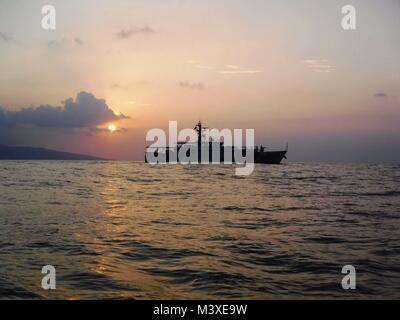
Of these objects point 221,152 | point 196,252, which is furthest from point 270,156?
point 196,252

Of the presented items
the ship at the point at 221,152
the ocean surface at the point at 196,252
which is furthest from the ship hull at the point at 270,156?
the ocean surface at the point at 196,252

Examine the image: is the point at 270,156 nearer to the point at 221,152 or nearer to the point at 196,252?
the point at 221,152

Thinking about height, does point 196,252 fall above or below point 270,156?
below

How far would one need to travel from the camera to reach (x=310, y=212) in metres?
18.8

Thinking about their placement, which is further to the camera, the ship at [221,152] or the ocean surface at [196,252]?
the ship at [221,152]

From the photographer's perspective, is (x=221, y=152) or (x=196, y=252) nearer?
(x=196, y=252)

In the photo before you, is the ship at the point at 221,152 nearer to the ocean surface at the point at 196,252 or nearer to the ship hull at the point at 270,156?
the ship hull at the point at 270,156

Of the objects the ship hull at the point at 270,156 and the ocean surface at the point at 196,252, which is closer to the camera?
the ocean surface at the point at 196,252

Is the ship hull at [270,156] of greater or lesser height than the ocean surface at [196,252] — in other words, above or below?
above

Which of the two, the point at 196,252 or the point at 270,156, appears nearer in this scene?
the point at 196,252
